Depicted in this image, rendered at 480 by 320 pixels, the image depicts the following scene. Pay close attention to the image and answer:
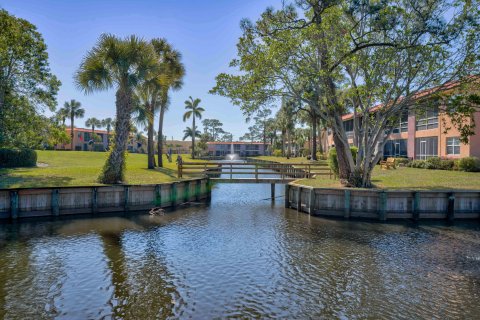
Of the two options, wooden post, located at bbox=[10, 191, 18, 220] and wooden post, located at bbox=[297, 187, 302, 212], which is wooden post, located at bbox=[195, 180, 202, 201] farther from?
wooden post, located at bbox=[10, 191, 18, 220]

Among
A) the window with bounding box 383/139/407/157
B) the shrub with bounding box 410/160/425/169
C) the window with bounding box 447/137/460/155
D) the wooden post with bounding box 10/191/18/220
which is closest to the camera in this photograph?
the wooden post with bounding box 10/191/18/220

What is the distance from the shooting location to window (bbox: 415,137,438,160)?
118ft

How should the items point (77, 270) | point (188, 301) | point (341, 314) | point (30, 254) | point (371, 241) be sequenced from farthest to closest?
1. point (371, 241)
2. point (30, 254)
3. point (77, 270)
4. point (188, 301)
5. point (341, 314)

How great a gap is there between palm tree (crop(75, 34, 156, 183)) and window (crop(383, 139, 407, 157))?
32.5m

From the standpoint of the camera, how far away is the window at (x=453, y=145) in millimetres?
32625

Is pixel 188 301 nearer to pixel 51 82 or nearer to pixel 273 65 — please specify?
pixel 273 65

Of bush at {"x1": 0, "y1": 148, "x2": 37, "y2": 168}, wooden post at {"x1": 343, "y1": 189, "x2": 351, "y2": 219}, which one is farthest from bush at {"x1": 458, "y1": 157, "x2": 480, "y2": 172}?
bush at {"x1": 0, "y1": 148, "x2": 37, "y2": 168}

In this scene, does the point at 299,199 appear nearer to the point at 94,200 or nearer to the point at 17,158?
the point at 94,200

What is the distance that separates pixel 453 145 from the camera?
3319cm

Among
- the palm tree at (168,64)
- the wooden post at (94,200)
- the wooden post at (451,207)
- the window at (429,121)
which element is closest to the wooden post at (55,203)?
the wooden post at (94,200)

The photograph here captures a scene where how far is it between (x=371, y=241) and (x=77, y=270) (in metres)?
11.5

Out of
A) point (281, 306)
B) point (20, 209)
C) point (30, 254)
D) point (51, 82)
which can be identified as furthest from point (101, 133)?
point (281, 306)

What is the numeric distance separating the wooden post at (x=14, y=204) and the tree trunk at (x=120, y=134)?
503 centimetres

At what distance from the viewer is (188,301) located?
8.75 meters
